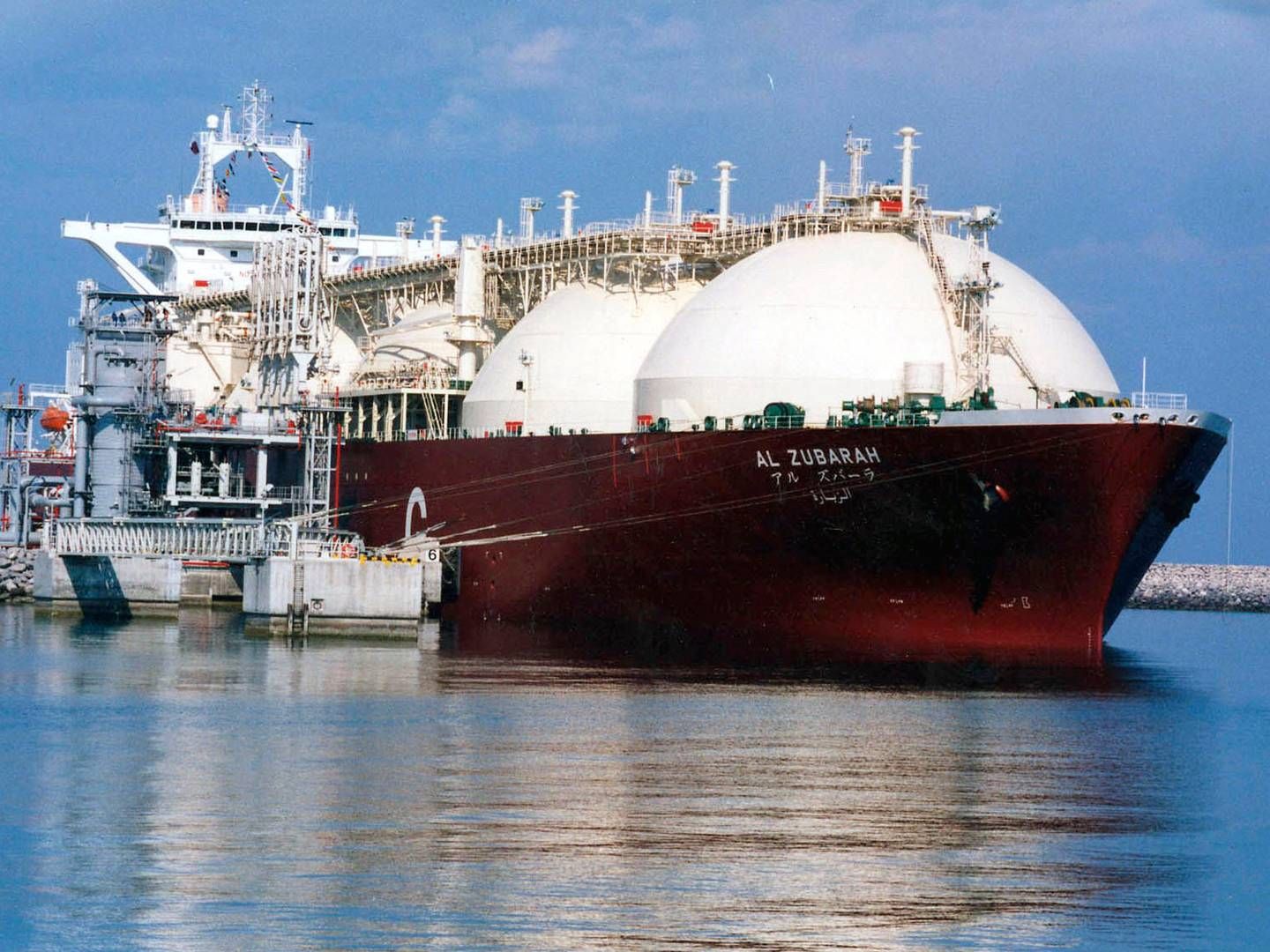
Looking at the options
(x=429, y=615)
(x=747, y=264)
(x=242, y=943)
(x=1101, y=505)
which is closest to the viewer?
(x=242, y=943)

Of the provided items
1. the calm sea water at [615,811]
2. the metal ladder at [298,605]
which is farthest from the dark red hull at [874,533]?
the metal ladder at [298,605]

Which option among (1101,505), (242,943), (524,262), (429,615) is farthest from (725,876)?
(524,262)

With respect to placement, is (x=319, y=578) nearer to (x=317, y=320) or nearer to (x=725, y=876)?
(x=317, y=320)

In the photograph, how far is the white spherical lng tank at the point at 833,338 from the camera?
4781 centimetres

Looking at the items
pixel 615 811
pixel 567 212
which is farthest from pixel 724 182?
pixel 615 811

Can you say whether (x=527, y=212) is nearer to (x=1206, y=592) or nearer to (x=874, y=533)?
(x=874, y=533)

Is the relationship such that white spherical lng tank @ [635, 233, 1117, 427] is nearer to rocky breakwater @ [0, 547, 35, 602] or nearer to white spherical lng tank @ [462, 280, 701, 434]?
white spherical lng tank @ [462, 280, 701, 434]

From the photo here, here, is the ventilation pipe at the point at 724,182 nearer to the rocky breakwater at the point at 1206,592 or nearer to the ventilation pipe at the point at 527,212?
the ventilation pipe at the point at 527,212

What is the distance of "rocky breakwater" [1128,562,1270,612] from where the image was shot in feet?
328

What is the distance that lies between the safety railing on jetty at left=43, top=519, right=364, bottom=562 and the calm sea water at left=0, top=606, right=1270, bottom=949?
903cm

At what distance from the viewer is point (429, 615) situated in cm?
5934

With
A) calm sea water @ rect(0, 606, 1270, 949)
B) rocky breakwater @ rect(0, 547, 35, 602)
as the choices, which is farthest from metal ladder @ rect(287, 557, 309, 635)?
rocky breakwater @ rect(0, 547, 35, 602)

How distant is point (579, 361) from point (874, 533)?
1356 cm

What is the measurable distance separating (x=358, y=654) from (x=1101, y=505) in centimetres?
1615
